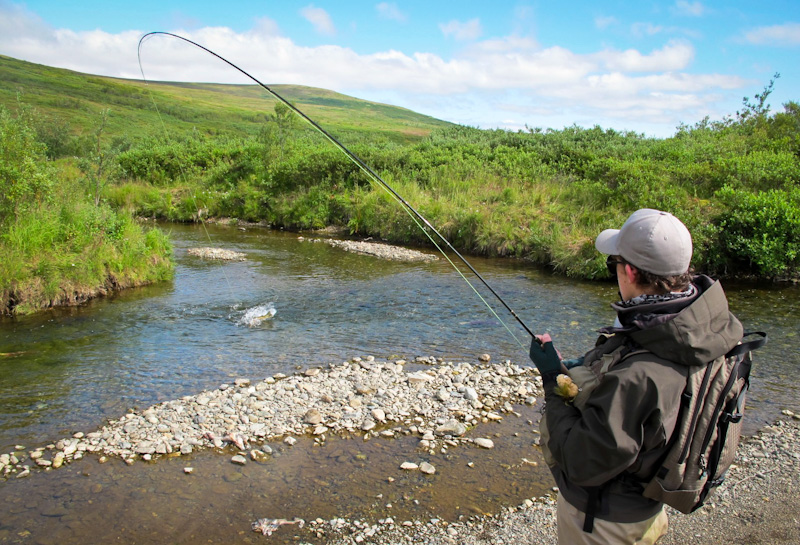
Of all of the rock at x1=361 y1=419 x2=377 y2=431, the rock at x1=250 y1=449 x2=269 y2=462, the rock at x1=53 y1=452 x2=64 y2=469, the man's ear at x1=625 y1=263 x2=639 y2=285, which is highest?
the man's ear at x1=625 y1=263 x2=639 y2=285

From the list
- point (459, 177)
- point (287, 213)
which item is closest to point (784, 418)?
point (459, 177)

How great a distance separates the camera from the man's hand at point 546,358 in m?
2.77

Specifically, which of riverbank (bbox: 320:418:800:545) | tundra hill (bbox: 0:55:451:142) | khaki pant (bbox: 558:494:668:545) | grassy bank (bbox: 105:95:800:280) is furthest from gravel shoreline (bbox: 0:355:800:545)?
tundra hill (bbox: 0:55:451:142)

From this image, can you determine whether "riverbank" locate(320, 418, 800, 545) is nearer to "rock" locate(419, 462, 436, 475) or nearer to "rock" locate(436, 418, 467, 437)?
"rock" locate(419, 462, 436, 475)

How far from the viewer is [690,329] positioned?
227 cm

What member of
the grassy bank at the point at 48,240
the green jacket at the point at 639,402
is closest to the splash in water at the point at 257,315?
the grassy bank at the point at 48,240

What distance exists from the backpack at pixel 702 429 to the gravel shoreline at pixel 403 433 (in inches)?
96.8

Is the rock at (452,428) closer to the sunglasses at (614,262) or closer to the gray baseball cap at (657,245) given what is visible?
the sunglasses at (614,262)

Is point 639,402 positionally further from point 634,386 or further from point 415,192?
point 415,192

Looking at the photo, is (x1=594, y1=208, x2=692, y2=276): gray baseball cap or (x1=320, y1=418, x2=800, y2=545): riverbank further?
(x1=320, y1=418, x2=800, y2=545): riverbank

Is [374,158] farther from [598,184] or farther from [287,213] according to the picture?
[598,184]

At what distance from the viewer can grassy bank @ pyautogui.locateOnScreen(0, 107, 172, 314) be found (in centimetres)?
1154

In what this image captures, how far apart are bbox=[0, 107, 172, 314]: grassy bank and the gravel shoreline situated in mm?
6467

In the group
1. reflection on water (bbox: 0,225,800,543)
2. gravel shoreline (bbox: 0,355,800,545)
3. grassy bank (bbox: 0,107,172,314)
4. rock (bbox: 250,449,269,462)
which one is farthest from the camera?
grassy bank (bbox: 0,107,172,314)
